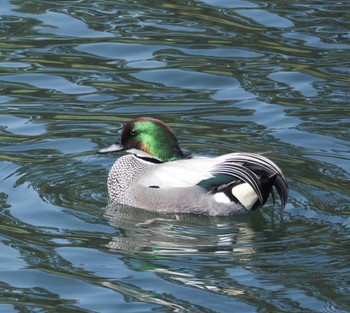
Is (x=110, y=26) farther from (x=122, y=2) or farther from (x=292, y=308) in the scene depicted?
(x=292, y=308)

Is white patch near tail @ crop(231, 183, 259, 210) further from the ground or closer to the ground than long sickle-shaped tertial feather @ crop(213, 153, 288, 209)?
closer to the ground

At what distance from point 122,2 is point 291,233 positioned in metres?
6.30

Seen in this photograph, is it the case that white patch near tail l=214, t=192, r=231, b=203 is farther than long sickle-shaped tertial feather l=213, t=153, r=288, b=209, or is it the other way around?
white patch near tail l=214, t=192, r=231, b=203

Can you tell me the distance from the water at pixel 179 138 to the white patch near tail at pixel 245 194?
10 centimetres

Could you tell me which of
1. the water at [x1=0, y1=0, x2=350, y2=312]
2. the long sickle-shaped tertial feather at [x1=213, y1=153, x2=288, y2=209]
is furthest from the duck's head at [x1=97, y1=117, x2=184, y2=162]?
the long sickle-shaped tertial feather at [x1=213, y1=153, x2=288, y2=209]

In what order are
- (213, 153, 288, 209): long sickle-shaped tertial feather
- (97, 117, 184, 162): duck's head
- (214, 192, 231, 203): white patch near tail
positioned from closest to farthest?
(213, 153, 288, 209): long sickle-shaped tertial feather → (214, 192, 231, 203): white patch near tail → (97, 117, 184, 162): duck's head

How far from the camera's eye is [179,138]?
11.5 meters

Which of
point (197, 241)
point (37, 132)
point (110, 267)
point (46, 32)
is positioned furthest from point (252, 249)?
point (46, 32)

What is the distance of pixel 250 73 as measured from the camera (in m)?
13.1

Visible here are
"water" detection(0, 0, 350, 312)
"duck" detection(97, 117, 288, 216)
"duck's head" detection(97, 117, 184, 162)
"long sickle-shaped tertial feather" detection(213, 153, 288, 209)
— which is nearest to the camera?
"water" detection(0, 0, 350, 312)

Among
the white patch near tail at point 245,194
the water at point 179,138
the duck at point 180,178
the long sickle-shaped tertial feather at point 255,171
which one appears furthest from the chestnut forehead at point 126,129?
the white patch near tail at point 245,194

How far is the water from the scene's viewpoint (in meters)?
8.38

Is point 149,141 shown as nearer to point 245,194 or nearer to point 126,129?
point 126,129

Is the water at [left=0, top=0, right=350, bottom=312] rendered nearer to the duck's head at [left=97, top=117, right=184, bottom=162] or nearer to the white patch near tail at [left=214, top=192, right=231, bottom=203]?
the white patch near tail at [left=214, top=192, right=231, bottom=203]
